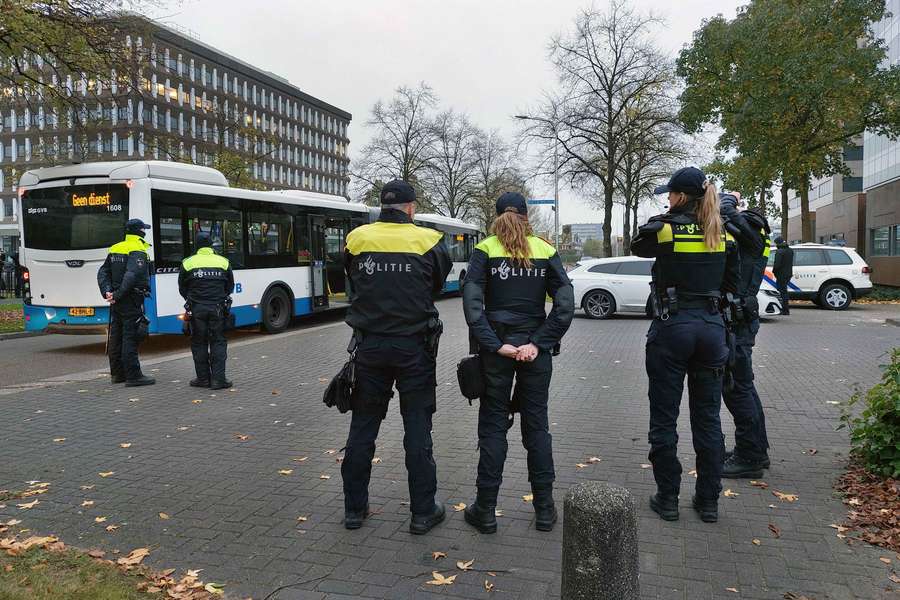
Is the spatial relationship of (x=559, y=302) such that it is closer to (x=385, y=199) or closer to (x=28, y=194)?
(x=385, y=199)

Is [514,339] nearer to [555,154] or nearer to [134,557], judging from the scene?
[134,557]

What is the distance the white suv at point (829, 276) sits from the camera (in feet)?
60.1

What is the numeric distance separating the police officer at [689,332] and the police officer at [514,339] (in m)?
0.61

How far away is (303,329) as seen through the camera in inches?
586

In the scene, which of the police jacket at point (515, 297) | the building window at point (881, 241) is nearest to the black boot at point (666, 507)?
the police jacket at point (515, 297)

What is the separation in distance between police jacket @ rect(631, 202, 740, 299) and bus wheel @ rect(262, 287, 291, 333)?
10792 mm

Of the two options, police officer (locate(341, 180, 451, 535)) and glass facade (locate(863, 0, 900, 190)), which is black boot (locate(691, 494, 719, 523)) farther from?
glass facade (locate(863, 0, 900, 190))

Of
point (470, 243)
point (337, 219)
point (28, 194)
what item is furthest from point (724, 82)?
point (28, 194)

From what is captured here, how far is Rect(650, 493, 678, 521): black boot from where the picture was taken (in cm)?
392

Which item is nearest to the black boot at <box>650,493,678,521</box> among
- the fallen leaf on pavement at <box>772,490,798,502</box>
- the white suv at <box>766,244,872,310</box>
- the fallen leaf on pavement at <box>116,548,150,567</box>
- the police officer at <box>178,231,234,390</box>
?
the fallen leaf on pavement at <box>772,490,798,502</box>

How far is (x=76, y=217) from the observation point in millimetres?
11141

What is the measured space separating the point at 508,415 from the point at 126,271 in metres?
5.95

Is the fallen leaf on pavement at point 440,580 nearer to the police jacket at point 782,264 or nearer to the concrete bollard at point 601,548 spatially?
the concrete bollard at point 601,548

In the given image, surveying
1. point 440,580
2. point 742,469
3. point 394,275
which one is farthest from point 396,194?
point 742,469
